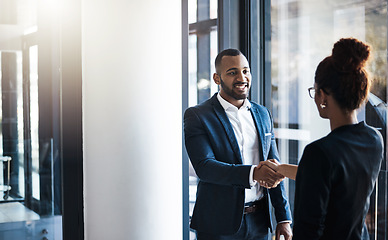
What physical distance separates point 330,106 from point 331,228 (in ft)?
1.32

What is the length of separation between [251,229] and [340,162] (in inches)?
34.3

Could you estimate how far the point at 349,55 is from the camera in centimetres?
149

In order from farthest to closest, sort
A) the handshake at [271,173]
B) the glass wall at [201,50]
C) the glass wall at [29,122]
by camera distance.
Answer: the glass wall at [201,50]
the glass wall at [29,122]
the handshake at [271,173]

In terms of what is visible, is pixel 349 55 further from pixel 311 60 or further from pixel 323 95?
pixel 311 60

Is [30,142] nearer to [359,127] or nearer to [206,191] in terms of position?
[206,191]

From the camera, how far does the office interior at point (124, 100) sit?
2.32 meters

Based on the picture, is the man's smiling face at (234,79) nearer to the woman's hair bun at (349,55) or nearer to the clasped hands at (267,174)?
the clasped hands at (267,174)

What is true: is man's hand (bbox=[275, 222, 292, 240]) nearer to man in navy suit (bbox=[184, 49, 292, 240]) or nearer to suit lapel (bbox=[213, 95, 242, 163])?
man in navy suit (bbox=[184, 49, 292, 240])

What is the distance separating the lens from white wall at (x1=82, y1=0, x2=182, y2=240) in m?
2.56

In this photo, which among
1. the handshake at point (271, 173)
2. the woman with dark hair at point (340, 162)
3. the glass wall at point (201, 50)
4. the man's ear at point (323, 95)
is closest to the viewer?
the woman with dark hair at point (340, 162)

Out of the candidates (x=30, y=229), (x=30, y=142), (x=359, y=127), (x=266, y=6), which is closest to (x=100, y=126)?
(x=30, y=142)

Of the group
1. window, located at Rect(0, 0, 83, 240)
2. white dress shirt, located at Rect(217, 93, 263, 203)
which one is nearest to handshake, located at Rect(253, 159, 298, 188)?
white dress shirt, located at Rect(217, 93, 263, 203)

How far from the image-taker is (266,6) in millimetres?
2973

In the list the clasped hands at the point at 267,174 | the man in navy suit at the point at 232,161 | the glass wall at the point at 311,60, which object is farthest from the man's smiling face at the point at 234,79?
the glass wall at the point at 311,60
